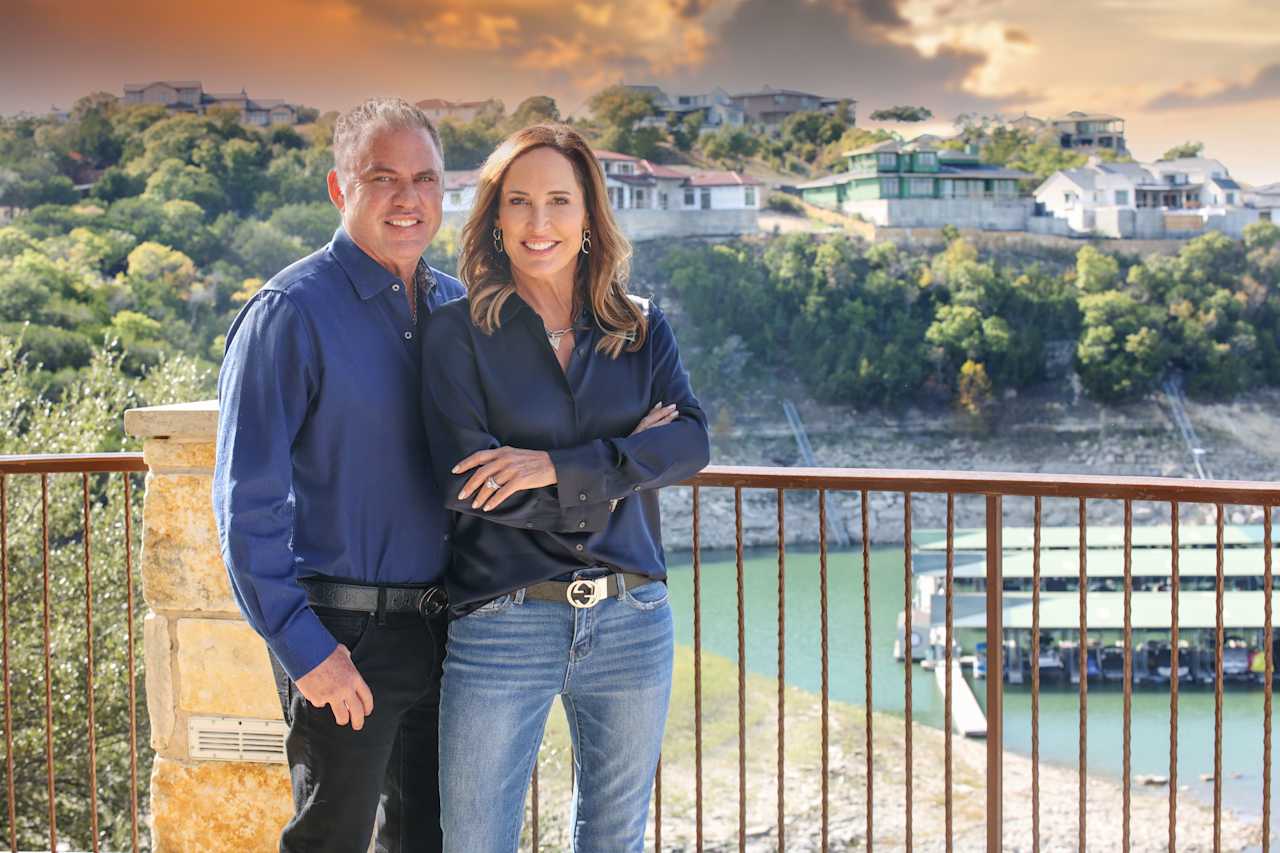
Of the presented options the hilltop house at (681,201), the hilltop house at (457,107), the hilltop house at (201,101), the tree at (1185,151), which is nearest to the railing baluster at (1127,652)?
the hilltop house at (681,201)

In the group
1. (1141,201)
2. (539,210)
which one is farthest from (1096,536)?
(539,210)

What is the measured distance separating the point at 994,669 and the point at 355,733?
3.78 ft

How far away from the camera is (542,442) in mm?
1541

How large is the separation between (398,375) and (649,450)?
311mm

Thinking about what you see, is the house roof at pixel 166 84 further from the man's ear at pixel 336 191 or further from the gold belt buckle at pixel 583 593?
the gold belt buckle at pixel 583 593

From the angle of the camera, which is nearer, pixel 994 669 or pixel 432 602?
pixel 432 602

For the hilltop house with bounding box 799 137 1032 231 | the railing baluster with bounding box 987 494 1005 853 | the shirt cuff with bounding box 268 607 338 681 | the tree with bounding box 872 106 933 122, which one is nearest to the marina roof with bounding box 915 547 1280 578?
the hilltop house with bounding box 799 137 1032 231

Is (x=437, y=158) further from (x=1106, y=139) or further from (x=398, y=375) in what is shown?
(x=1106, y=139)

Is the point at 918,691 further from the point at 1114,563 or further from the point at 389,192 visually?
the point at 389,192

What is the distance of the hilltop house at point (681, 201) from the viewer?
4888 cm

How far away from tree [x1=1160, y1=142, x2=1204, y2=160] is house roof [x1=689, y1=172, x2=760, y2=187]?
20404mm

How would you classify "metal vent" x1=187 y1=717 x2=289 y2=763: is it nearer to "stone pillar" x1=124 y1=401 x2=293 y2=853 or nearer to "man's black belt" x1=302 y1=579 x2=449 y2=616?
"stone pillar" x1=124 y1=401 x2=293 y2=853

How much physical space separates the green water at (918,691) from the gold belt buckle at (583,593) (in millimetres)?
13687

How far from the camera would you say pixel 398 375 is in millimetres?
1582
